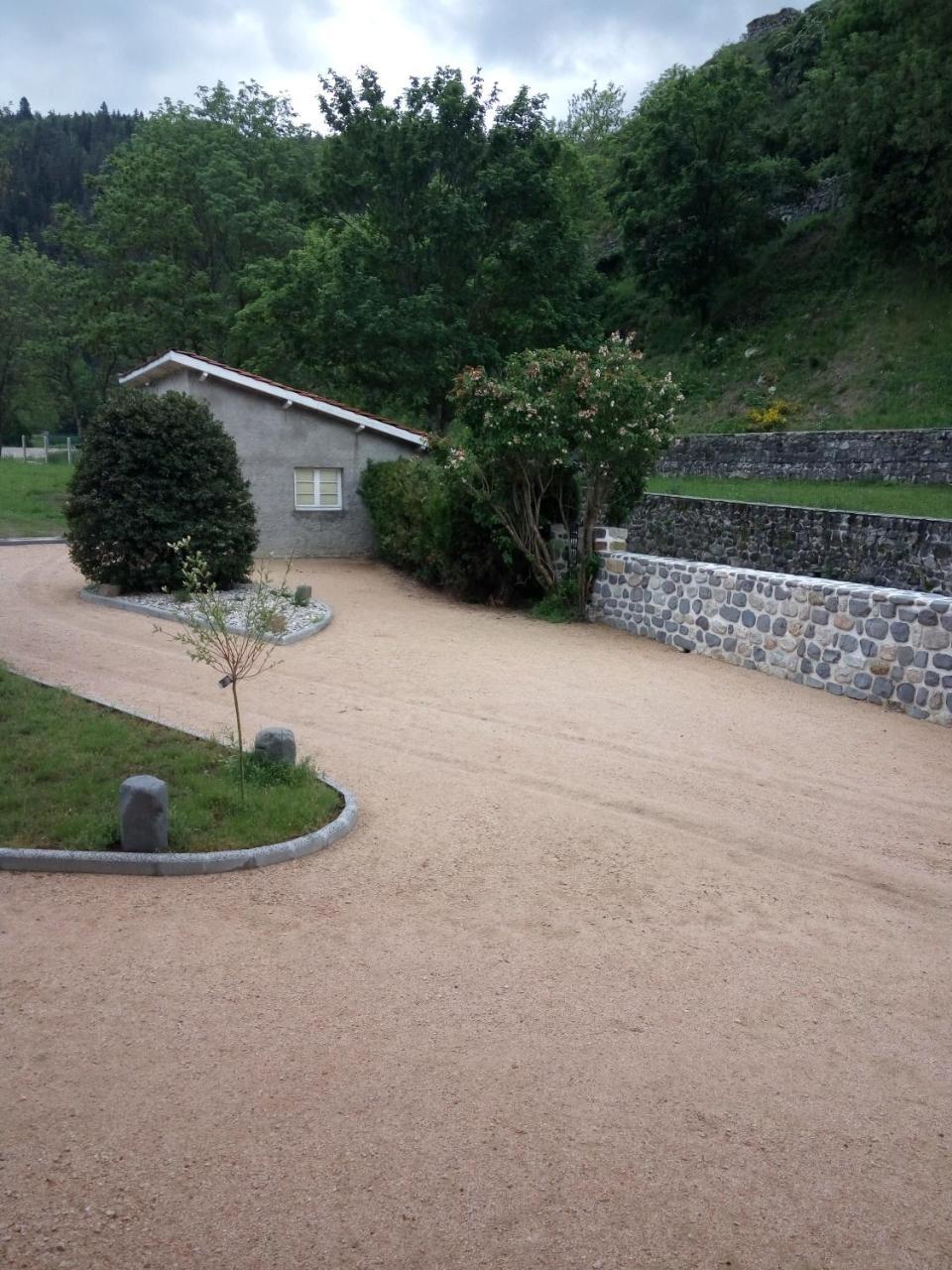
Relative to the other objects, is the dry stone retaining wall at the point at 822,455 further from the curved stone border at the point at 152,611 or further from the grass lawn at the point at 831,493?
the curved stone border at the point at 152,611

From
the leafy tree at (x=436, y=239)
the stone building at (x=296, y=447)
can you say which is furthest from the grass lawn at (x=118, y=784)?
the leafy tree at (x=436, y=239)

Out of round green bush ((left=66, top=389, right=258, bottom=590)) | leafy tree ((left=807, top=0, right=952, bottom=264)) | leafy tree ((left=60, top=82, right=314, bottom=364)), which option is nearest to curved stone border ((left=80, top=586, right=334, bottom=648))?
round green bush ((left=66, top=389, right=258, bottom=590))

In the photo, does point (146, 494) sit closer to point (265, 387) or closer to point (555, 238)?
point (265, 387)

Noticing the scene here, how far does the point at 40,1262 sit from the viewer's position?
114 inches

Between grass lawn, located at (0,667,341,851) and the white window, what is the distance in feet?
45.5

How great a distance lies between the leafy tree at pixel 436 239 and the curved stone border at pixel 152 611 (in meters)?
12.2

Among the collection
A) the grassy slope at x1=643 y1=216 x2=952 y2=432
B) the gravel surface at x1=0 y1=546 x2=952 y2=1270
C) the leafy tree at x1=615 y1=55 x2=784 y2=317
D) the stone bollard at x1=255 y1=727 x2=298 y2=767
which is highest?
the leafy tree at x1=615 y1=55 x2=784 y2=317

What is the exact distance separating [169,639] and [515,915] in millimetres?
8157

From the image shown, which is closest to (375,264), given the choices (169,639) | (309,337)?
(309,337)

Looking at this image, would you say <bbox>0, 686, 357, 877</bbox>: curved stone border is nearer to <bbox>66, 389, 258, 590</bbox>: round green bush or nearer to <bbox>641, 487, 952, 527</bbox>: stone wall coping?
<bbox>66, 389, 258, 590</bbox>: round green bush

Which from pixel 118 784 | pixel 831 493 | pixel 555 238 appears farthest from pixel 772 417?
pixel 118 784

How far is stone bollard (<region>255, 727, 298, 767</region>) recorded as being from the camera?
7008mm

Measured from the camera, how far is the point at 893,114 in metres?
31.6

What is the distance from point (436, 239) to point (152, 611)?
15.4 meters
